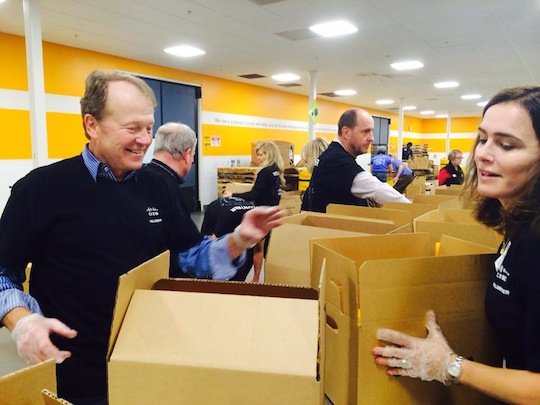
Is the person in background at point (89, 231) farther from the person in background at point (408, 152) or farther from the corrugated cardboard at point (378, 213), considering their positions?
the person in background at point (408, 152)

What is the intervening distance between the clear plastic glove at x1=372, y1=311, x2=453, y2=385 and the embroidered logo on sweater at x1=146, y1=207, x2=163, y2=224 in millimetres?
784

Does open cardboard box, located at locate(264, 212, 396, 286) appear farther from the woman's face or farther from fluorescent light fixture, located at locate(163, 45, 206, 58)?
fluorescent light fixture, located at locate(163, 45, 206, 58)

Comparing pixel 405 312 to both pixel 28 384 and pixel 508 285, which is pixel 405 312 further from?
pixel 28 384

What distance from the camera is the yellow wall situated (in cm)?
614

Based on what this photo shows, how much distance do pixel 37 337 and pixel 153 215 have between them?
0.55 meters

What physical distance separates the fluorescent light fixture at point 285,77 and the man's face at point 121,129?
857 cm

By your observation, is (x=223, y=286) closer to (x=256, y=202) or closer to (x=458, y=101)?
(x=256, y=202)

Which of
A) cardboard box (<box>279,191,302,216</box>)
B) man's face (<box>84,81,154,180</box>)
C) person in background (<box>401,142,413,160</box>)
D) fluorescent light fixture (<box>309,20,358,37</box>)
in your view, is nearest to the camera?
man's face (<box>84,81,154,180</box>)

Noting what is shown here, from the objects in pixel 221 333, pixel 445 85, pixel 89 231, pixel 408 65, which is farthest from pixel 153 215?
pixel 445 85

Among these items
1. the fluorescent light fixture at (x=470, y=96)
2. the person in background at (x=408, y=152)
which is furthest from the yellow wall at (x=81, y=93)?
the fluorescent light fixture at (x=470, y=96)

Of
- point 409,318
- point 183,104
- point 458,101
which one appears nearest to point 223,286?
point 409,318

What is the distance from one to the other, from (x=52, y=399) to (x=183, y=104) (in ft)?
29.1

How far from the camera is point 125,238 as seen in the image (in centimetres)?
130

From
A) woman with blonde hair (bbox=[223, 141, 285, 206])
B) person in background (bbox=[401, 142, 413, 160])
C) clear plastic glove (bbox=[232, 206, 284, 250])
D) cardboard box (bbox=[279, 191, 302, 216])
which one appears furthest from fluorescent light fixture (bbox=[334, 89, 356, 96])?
clear plastic glove (bbox=[232, 206, 284, 250])
